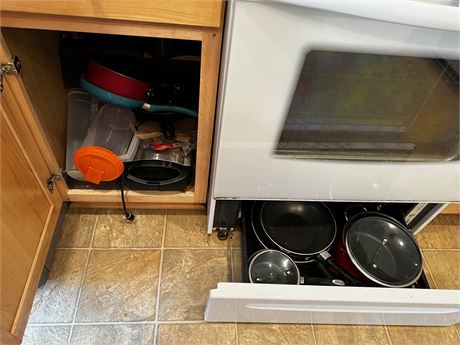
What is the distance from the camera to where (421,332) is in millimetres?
951

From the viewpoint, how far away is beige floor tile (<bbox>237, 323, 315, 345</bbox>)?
0.89 m

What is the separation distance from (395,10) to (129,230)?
35.8 inches

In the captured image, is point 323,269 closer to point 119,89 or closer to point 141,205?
point 141,205

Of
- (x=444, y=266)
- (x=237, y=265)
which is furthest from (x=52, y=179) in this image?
(x=444, y=266)

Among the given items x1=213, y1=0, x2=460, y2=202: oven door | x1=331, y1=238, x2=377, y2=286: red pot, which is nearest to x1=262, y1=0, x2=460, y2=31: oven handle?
x1=213, y1=0, x2=460, y2=202: oven door

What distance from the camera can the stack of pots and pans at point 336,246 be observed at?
2.78ft

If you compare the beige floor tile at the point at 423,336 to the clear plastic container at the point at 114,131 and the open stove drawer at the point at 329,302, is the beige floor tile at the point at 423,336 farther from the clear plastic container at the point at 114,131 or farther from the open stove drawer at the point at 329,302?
the clear plastic container at the point at 114,131

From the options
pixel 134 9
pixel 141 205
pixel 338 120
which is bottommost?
pixel 141 205

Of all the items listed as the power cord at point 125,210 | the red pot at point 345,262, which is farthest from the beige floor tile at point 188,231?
the red pot at point 345,262

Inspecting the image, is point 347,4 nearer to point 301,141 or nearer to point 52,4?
point 301,141

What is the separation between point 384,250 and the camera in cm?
90

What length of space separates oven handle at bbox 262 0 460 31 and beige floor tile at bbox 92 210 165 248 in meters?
0.81

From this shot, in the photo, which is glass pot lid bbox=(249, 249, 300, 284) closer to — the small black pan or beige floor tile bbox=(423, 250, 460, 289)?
the small black pan

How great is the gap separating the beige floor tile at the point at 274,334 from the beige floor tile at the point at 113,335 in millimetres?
247
